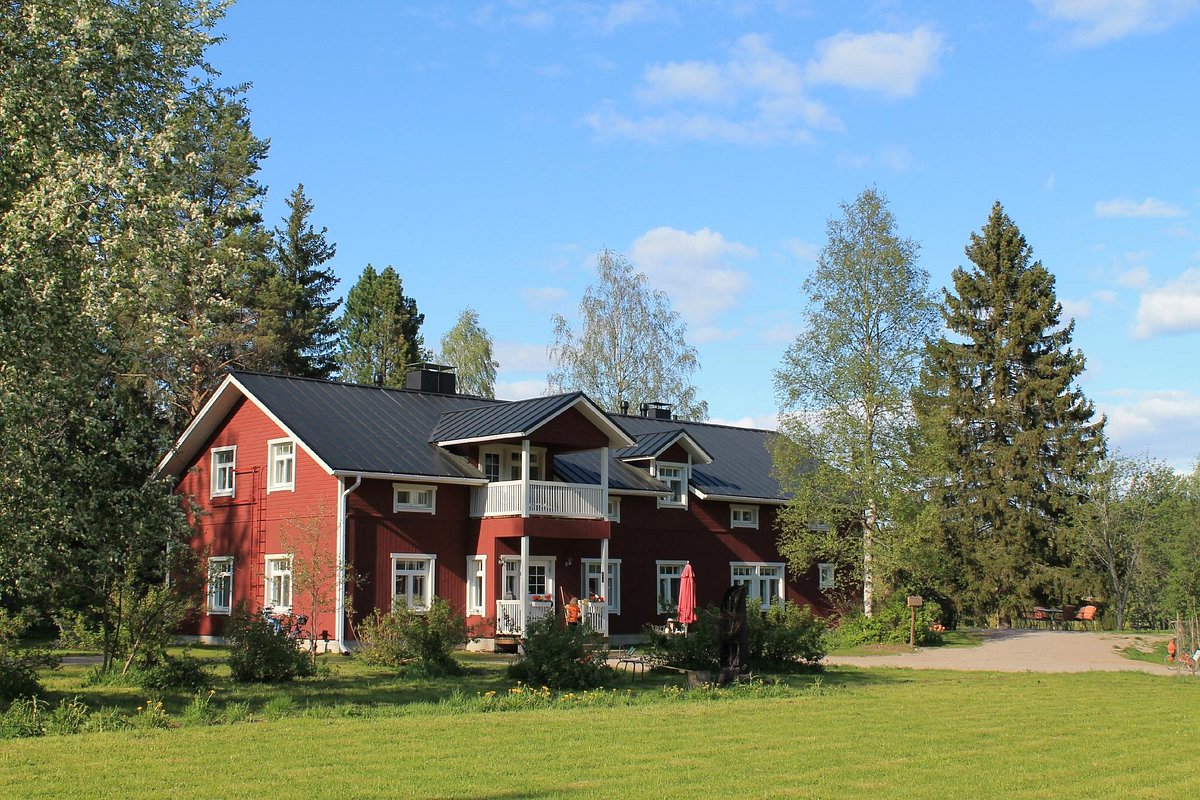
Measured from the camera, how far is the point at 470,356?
5503 centimetres

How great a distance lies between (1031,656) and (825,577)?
417 inches

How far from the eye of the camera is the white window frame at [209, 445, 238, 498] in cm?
3055

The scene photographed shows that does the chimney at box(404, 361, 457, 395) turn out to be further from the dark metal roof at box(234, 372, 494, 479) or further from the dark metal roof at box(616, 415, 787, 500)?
the dark metal roof at box(616, 415, 787, 500)

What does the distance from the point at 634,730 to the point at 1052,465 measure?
1376 inches

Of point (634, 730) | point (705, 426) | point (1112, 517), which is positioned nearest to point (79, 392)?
point (634, 730)

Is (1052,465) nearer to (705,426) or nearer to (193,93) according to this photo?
(705,426)

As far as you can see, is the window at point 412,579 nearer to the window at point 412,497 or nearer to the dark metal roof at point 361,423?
the window at point 412,497

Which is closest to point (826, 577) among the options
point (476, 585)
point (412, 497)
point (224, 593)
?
point (476, 585)

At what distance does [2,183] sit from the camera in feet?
48.1

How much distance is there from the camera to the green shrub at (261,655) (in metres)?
18.2

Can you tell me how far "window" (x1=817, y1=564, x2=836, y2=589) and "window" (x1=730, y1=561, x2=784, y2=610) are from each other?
162 centimetres

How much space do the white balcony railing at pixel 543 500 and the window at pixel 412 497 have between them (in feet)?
3.94

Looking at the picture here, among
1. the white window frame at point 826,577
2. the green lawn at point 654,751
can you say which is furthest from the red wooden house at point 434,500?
the green lawn at point 654,751

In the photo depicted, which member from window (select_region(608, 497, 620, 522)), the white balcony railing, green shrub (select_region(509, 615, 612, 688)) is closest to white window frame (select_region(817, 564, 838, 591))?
window (select_region(608, 497, 620, 522))
